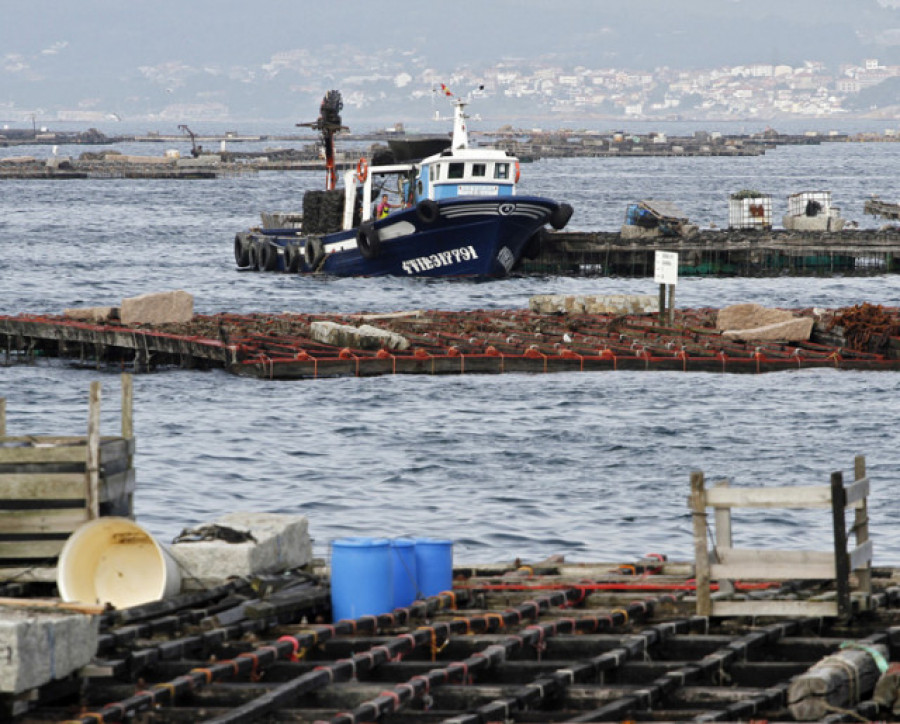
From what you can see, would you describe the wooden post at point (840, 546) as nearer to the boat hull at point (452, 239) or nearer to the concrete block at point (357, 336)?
the concrete block at point (357, 336)

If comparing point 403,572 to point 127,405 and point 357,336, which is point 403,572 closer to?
point 127,405

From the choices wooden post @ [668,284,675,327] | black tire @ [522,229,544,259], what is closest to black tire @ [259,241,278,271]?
black tire @ [522,229,544,259]

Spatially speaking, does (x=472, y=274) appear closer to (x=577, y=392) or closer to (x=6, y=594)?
(x=577, y=392)

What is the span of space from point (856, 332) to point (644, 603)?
21159 millimetres

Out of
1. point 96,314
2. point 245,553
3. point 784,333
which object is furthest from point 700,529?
point 96,314

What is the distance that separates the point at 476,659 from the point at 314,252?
47.6 metres

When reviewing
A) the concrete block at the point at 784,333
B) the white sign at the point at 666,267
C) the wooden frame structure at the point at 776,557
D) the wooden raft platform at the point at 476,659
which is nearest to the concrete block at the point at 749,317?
the concrete block at the point at 784,333

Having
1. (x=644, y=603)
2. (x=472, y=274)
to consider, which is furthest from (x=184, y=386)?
(x=472, y=274)

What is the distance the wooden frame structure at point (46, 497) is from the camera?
12430mm

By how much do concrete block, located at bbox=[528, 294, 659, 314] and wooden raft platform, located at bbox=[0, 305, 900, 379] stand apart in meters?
0.68

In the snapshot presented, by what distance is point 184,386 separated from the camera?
31453 millimetres

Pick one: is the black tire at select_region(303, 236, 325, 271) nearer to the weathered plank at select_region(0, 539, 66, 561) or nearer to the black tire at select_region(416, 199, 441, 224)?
the black tire at select_region(416, 199, 441, 224)

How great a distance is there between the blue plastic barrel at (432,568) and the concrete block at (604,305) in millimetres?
24630

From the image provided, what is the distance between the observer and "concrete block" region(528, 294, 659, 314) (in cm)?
3738
